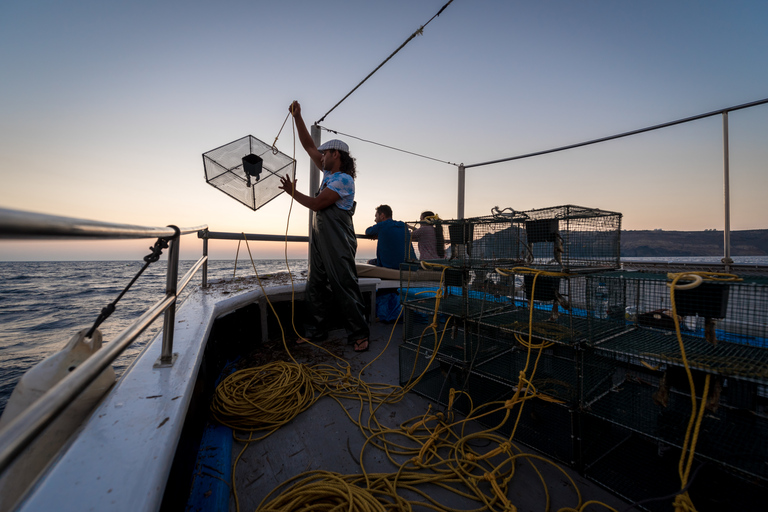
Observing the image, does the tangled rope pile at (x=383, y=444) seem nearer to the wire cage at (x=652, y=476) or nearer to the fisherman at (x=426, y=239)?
the wire cage at (x=652, y=476)

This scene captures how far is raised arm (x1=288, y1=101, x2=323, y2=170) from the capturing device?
2.77m

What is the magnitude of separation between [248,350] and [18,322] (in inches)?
325

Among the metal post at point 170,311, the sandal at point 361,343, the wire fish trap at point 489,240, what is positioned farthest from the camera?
the sandal at point 361,343

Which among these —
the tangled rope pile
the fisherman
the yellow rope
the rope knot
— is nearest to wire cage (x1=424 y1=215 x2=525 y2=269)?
the tangled rope pile

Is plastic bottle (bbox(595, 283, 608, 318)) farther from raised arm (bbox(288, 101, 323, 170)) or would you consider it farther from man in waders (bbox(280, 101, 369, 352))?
raised arm (bbox(288, 101, 323, 170))

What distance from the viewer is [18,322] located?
22.8ft

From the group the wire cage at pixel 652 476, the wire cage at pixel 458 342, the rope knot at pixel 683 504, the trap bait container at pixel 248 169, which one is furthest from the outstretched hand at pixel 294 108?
the rope knot at pixel 683 504

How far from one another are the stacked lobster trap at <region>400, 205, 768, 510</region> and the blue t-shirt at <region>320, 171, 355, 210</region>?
85 centimetres

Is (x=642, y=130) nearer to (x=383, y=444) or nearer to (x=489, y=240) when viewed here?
(x=489, y=240)

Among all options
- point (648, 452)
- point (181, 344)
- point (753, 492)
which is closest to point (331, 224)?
point (181, 344)

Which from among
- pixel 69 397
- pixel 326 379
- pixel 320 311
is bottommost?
pixel 326 379

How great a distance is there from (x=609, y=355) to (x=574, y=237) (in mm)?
695

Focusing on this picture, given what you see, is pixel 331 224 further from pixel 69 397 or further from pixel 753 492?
pixel 753 492

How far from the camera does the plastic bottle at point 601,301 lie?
183cm
